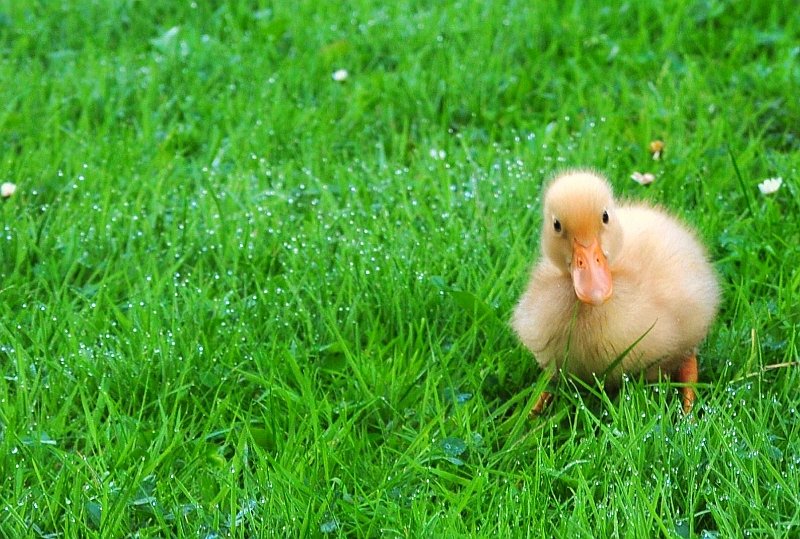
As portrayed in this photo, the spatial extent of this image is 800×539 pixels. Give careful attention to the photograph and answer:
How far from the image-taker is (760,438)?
279cm

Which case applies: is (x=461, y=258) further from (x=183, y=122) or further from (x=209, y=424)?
(x=183, y=122)

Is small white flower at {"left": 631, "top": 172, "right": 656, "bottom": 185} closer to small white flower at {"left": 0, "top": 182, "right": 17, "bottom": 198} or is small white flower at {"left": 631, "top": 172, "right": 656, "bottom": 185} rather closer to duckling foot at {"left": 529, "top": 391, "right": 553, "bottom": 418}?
duckling foot at {"left": 529, "top": 391, "right": 553, "bottom": 418}

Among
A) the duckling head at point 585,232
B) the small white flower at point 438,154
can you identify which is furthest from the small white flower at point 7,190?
the duckling head at point 585,232

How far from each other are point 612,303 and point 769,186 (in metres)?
1.23

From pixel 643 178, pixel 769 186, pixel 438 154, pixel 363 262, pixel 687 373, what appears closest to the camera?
pixel 687 373

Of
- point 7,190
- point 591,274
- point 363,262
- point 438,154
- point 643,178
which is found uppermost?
point 591,274

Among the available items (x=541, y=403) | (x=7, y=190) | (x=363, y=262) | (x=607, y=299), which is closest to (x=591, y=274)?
(x=607, y=299)

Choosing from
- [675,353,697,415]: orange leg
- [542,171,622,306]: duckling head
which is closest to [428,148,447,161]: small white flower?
[542,171,622,306]: duckling head

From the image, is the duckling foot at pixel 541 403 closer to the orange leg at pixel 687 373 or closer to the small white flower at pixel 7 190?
the orange leg at pixel 687 373

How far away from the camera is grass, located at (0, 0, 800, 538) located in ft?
9.23

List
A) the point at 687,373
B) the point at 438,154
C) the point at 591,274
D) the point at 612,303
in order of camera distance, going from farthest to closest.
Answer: the point at 438,154
the point at 687,373
the point at 612,303
the point at 591,274

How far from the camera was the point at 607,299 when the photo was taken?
9.69 feet

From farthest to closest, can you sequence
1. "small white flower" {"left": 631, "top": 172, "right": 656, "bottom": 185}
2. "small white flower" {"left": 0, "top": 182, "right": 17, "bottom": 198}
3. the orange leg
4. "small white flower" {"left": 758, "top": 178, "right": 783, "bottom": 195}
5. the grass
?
"small white flower" {"left": 0, "top": 182, "right": 17, "bottom": 198}
"small white flower" {"left": 631, "top": 172, "right": 656, "bottom": 185}
"small white flower" {"left": 758, "top": 178, "right": 783, "bottom": 195}
the orange leg
the grass

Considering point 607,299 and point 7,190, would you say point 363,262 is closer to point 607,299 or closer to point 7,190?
point 607,299
